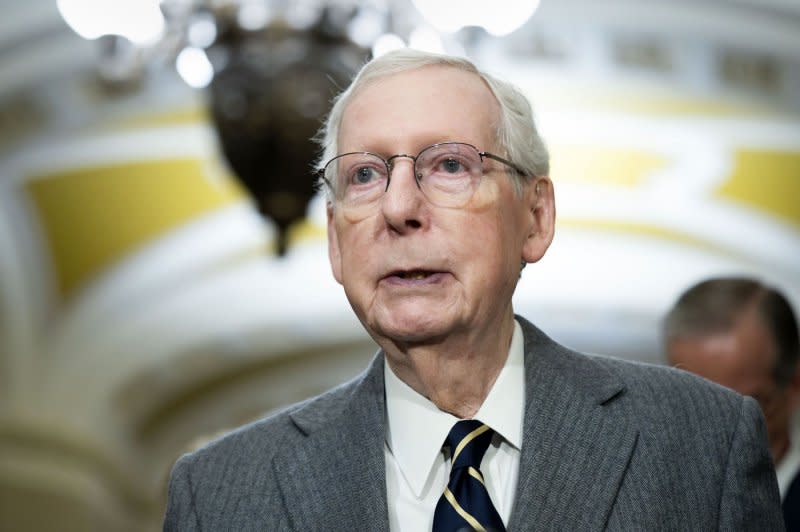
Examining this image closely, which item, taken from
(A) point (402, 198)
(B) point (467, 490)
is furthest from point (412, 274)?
(B) point (467, 490)

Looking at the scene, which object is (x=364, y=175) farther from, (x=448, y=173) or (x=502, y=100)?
(x=502, y=100)

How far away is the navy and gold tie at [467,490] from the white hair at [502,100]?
0.41 meters

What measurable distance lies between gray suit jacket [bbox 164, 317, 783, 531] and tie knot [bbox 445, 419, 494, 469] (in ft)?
0.20

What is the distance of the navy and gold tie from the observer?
190 cm

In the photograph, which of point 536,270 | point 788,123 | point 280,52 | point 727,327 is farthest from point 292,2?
point 536,270

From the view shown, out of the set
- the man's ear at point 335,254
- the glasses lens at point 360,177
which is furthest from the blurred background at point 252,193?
the glasses lens at point 360,177

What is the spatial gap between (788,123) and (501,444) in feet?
27.2

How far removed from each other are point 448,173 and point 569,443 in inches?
17.2

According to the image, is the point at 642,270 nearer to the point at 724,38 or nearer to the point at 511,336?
the point at 724,38

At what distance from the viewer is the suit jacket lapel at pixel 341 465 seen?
6.51ft

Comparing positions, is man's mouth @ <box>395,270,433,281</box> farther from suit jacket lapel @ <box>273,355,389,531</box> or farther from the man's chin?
suit jacket lapel @ <box>273,355,389,531</box>

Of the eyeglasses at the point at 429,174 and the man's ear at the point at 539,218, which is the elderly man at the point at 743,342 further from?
the eyeglasses at the point at 429,174

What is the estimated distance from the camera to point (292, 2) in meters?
6.13

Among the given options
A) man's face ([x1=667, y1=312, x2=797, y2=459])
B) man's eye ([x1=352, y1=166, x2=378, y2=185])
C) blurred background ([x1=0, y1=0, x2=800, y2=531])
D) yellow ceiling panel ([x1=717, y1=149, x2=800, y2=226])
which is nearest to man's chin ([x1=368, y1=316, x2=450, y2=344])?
man's eye ([x1=352, y1=166, x2=378, y2=185])
